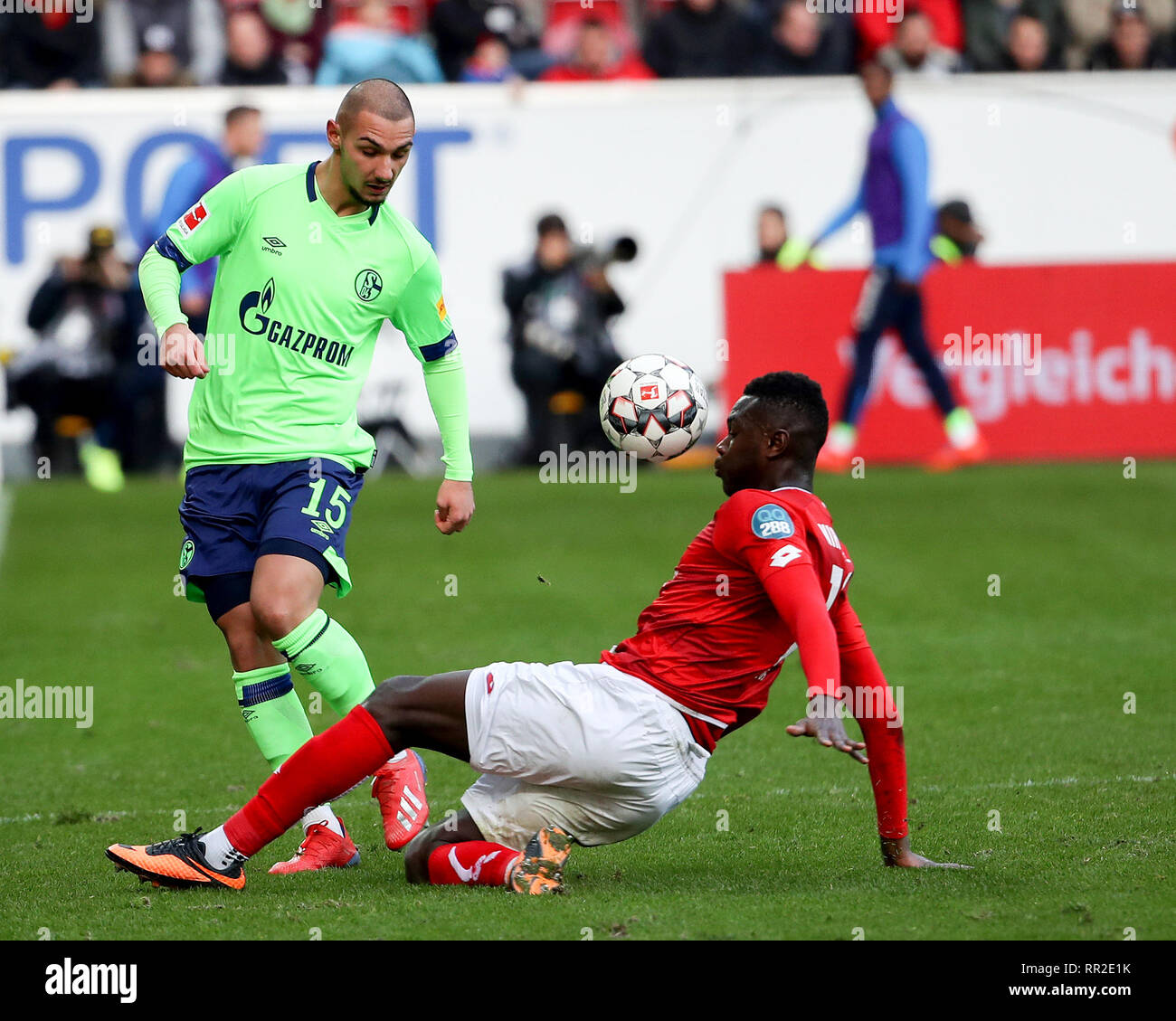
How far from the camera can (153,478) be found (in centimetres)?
1530

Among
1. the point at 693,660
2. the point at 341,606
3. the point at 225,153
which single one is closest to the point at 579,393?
the point at 225,153

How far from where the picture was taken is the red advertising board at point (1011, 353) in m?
14.9

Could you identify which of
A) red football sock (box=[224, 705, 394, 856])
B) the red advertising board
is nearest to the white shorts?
red football sock (box=[224, 705, 394, 856])

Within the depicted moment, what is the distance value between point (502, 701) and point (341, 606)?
5712 millimetres

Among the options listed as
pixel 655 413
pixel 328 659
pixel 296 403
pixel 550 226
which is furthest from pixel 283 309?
pixel 550 226

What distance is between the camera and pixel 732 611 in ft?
15.9

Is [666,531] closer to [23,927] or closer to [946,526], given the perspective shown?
[946,526]

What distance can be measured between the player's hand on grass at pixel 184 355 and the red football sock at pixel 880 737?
204 cm

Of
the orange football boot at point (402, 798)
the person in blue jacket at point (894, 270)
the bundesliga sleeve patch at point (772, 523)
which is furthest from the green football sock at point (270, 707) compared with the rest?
the person in blue jacket at point (894, 270)

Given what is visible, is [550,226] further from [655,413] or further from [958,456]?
[655,413]

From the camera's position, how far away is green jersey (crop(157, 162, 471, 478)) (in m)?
5.61

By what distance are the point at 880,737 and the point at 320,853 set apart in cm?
170

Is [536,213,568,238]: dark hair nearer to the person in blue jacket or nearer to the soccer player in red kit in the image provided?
the person in blue jacket

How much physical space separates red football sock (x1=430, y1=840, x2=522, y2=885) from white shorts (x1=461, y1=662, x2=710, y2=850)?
0.50 feet
